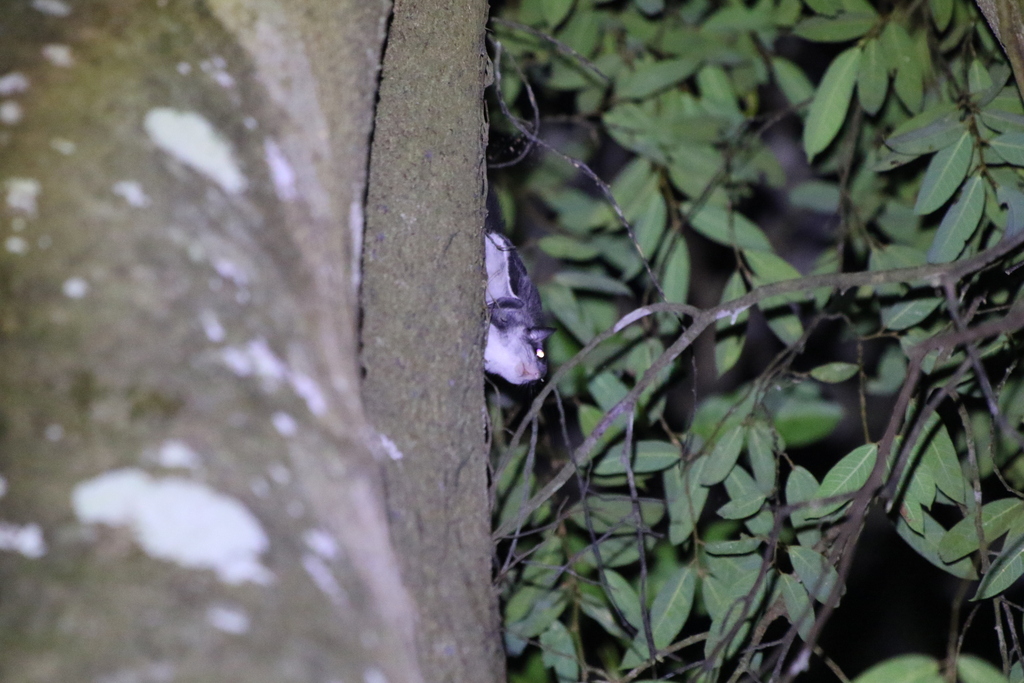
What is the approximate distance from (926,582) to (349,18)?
14.4ft

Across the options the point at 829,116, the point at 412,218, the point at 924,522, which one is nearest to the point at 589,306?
the point at 829,116

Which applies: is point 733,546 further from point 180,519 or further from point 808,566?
point 180,519

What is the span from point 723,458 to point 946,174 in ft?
2.96

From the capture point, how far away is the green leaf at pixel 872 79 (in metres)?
2.48

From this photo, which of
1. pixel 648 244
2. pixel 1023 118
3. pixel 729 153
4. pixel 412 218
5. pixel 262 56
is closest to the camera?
pixel 262 56

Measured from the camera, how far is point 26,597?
83 centimetres

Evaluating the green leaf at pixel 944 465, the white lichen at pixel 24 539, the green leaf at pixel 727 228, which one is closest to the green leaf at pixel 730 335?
the green leaf at pixel 727 228

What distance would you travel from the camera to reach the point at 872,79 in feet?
8.14

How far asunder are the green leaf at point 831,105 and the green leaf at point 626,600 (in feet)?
4.52

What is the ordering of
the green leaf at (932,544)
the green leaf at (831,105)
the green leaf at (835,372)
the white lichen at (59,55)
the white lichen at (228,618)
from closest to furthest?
the white lichen at (228,618), the white lichen at (59,55), the green leaf at (932,544), the green leaf at (835,372), the green leaf at (831,105)

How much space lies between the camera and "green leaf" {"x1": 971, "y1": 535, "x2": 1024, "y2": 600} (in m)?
1.67

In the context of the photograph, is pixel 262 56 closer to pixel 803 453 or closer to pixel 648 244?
pixel 648 244

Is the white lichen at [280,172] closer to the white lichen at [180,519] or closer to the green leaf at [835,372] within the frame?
the white lichen at [180,519]

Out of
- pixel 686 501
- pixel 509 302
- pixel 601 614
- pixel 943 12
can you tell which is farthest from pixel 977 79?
pixel 601 614
